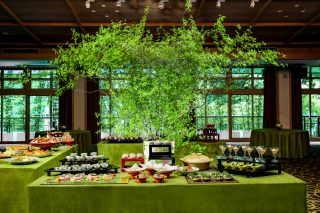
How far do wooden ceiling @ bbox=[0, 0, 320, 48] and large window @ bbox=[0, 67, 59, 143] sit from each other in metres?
3.09

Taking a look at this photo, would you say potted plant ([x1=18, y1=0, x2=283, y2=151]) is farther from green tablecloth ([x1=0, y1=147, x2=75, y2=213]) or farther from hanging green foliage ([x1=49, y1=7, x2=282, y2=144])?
green tablecloth ([x1=0, y1=147, x2=75, y2=213])

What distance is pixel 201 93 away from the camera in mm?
4117

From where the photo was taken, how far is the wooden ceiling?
8078 millimetres

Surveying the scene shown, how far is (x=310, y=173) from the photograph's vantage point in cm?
704

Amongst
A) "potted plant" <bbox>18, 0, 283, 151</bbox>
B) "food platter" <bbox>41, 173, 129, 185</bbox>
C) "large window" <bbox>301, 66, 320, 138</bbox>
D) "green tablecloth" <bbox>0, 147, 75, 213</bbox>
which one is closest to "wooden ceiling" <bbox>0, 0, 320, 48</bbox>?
"large window" <bbox>301, 66, 320, 138</bbox>

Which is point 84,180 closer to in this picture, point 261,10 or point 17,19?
point 261,10

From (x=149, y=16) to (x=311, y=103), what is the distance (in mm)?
7731

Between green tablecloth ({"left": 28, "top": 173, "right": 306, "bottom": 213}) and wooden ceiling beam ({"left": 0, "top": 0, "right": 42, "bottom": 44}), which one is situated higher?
wooden ceiling beam ({"left": 0, "top": 0, "right": 42, "bottom": 44})

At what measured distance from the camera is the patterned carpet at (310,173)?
187 inches

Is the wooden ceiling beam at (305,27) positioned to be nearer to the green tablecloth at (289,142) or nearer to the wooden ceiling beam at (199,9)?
the green tablecloth at (289,142)

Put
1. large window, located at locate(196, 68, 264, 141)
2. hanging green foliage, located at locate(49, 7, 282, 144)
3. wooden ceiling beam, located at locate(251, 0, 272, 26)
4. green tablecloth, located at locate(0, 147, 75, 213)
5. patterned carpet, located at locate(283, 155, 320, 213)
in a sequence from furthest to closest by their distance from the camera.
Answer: large window, located at locate(196, 68, 264, 141) → wooden ceiling beam, located at locate(251, 0, 272, 26) → patterned carpet, located at locate(283, 155, 320, 213) → hanging green foliage, located at locate(49, 7, 282, 144) → green tablecloth, located at locate(0, 147, 75, 213)

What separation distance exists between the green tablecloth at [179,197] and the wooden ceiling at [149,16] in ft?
18.6

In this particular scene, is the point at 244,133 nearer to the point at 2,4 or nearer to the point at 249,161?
the point at 2,4

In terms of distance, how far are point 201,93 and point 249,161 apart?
43.0 inches
